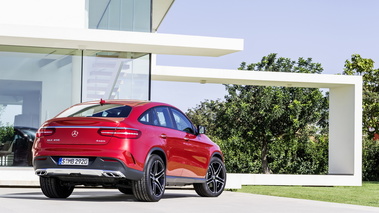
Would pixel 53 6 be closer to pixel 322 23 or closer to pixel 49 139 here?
pixel 49 139

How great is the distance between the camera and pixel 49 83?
18234 millimetres

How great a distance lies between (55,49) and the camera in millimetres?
18422

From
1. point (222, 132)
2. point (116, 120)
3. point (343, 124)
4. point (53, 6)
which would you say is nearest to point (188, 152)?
point (116, 120)

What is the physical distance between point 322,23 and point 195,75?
24131 mm

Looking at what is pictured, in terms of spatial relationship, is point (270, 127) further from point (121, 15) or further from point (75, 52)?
point (75, 52)

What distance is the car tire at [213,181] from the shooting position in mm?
12156

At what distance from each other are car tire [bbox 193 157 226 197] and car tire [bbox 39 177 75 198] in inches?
92.9

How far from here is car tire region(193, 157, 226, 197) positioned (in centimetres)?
1216

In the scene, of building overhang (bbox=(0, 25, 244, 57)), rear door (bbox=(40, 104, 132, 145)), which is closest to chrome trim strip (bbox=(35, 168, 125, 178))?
rear door (bbox=(40, 104, 132, 145))

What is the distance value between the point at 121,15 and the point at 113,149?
985cm

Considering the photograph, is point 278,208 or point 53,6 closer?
point 278,208

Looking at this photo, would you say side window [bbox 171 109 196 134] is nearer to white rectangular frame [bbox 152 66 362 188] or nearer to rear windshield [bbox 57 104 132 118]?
rear windshield [bbox 57 104 132 118]

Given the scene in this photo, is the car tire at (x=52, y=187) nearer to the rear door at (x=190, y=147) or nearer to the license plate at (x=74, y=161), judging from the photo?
the license plate at (x=74, y=161)

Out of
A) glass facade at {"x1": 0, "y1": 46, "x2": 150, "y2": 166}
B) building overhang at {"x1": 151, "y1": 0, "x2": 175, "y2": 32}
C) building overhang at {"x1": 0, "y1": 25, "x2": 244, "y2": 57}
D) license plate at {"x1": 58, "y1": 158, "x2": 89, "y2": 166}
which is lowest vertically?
license plate at {"x1": 58, "y1": 158, "x2": 89, "y2": 166}
